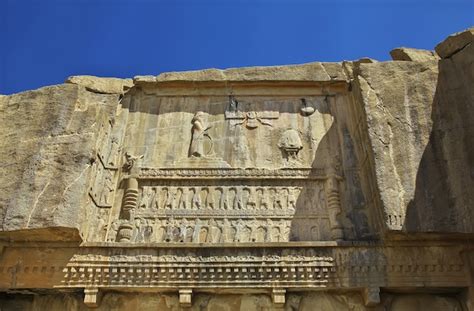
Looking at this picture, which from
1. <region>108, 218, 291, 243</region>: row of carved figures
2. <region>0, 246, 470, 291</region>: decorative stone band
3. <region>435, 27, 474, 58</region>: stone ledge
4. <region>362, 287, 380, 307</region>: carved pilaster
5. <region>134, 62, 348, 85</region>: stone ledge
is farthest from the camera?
<region>134, 62, 348, 85</region>: stone ledge

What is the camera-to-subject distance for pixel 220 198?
6449 millimetres

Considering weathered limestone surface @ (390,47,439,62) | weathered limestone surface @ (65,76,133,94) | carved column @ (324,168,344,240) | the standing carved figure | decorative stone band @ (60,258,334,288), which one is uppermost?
weathered limestone surface @ (390,47,439,62)

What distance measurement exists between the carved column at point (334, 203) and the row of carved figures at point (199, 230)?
545mm

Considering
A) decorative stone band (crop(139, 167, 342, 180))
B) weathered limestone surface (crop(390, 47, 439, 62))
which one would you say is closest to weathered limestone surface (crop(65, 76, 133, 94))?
decorative stone band (crop(139, 167, 342, 180))

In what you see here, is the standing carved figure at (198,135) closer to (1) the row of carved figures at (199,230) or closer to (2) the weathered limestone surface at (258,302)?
(1) the row of carved figures at (199,230)

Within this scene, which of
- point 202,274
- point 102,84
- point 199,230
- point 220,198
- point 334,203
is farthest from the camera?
point 102,84

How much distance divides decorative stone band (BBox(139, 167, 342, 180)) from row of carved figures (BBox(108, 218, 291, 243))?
0.66 meters

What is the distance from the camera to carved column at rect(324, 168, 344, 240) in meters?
6.07

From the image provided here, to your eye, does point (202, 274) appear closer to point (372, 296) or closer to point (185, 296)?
point (185, 296)

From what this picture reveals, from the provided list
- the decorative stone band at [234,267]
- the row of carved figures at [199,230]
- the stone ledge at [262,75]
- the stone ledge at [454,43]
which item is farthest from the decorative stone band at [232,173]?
the stone ledge at [454,43]

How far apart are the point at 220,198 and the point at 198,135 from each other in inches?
43.8

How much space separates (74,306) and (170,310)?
3.61 ft

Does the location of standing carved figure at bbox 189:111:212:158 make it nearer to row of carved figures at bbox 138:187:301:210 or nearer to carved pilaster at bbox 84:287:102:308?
row of carved figures at bbox 138:187:301:210

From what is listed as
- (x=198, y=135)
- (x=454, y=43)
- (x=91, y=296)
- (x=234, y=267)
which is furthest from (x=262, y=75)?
(x=91, y=296)
